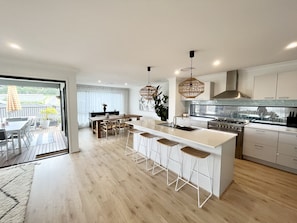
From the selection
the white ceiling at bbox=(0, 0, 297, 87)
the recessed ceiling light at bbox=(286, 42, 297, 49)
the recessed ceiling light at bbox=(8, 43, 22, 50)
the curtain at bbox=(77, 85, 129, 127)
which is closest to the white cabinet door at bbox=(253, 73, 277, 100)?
the white ceiling at bbox=(0, 0, 297, 87)

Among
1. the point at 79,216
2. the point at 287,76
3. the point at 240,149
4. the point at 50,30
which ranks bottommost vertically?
the point at 79,216

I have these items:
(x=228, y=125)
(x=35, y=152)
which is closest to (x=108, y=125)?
(x=35, y=152)

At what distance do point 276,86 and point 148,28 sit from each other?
11.1ft

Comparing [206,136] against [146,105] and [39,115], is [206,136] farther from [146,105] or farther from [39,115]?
[39,115]

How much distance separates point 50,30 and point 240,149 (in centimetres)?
460

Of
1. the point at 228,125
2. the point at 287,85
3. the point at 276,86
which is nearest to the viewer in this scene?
the point at 287,85

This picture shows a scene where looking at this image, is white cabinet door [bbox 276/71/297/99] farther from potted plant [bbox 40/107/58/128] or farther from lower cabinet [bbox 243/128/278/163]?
potted plant [bbox 40/107/58/128]

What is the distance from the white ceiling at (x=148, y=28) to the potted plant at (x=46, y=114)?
17.8 ft

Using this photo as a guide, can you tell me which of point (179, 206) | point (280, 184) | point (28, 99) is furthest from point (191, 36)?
point (28, 99)

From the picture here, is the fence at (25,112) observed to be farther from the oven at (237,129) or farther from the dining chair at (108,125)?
the oven at (237,129)

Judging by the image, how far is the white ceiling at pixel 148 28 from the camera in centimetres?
125

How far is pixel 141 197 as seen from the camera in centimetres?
207

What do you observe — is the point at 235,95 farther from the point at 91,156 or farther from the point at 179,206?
the point at 91,156

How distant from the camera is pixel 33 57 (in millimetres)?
2689
